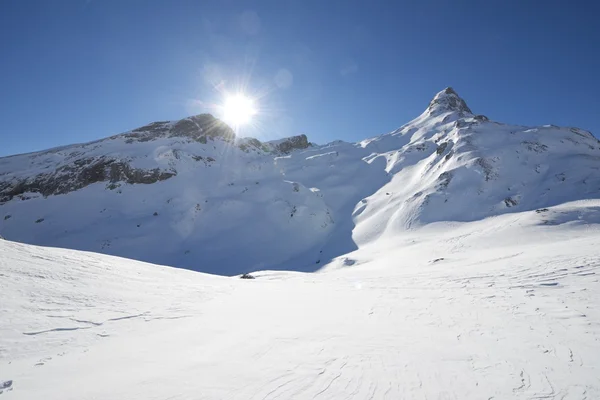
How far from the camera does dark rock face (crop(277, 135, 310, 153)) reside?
316 ft

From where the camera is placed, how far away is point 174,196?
5256 centimetres

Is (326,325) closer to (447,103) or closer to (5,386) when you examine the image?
(5,386)

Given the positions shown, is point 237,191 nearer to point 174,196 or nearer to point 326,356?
point 174,196

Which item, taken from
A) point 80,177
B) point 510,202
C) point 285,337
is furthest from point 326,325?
point 80,177

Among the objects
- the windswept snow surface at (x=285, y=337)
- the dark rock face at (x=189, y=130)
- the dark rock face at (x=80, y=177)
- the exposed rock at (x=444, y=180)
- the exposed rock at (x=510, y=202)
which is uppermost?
the dark rock face at (x=189, y=130)

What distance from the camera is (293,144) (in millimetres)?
99188

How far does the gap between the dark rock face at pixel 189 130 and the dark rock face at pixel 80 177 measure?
46.6 ft

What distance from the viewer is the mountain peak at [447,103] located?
333 feet

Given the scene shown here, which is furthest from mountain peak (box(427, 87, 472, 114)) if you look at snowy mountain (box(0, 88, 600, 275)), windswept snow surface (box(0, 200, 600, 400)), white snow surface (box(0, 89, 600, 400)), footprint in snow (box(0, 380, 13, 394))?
footprint in snow (box(0, 380, 13, 394))

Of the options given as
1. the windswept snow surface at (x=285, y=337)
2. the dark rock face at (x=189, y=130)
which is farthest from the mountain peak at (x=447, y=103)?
the windswept snow surface at (x=285, y=337)

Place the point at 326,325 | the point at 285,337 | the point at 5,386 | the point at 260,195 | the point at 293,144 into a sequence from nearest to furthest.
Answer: the point at 5,386, the point at 285,337, the point at 326,325, the point at 260,195, the point at 293,144

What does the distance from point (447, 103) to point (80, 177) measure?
120 meters

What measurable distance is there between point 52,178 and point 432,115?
11567 cm

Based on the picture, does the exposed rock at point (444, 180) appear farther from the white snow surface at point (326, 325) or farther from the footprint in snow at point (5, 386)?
the footprint in snow at point (5, 386)
